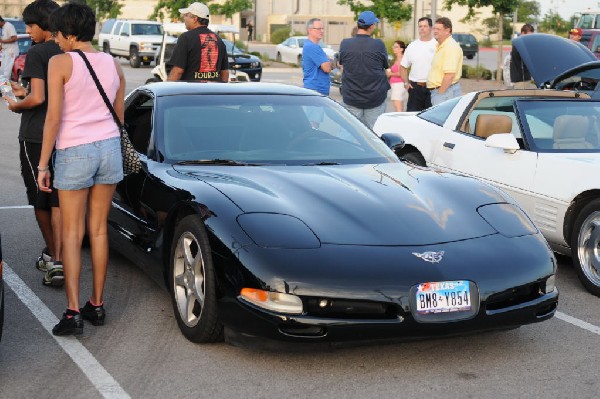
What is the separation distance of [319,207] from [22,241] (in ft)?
11.9

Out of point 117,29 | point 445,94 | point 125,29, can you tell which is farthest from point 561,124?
point 117,29

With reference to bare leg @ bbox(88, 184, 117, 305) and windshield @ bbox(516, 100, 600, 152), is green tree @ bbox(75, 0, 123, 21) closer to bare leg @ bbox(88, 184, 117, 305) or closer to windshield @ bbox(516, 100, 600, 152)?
windshield @ bbox(516, 100, 600, 152)

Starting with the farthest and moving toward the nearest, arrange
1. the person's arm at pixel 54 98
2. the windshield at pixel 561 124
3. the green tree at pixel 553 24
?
1. the green tree at pixel 553 24
2. the windshield at pixel 561 124
3. the person's arm at pixel 54 98

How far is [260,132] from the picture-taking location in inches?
266

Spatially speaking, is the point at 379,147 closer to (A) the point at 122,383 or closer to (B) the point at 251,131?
(B) the point at 251,131

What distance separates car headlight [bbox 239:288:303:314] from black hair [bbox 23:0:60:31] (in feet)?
9.17

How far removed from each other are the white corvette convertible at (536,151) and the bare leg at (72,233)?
3.35 metres

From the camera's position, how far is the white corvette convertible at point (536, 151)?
286 inches

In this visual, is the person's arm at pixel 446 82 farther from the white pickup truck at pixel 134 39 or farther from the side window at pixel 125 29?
the side window at pixel 125 29

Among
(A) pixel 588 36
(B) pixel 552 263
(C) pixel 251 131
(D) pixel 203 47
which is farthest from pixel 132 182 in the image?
(A) pixel 588 36

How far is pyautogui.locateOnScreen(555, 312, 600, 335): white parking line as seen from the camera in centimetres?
614

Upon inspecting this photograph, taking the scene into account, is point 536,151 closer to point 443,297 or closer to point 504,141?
point 504,141

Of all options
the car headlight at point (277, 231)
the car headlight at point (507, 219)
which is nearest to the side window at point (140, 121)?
the car headlight at point (277, 231)

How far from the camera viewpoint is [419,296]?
5090mm
